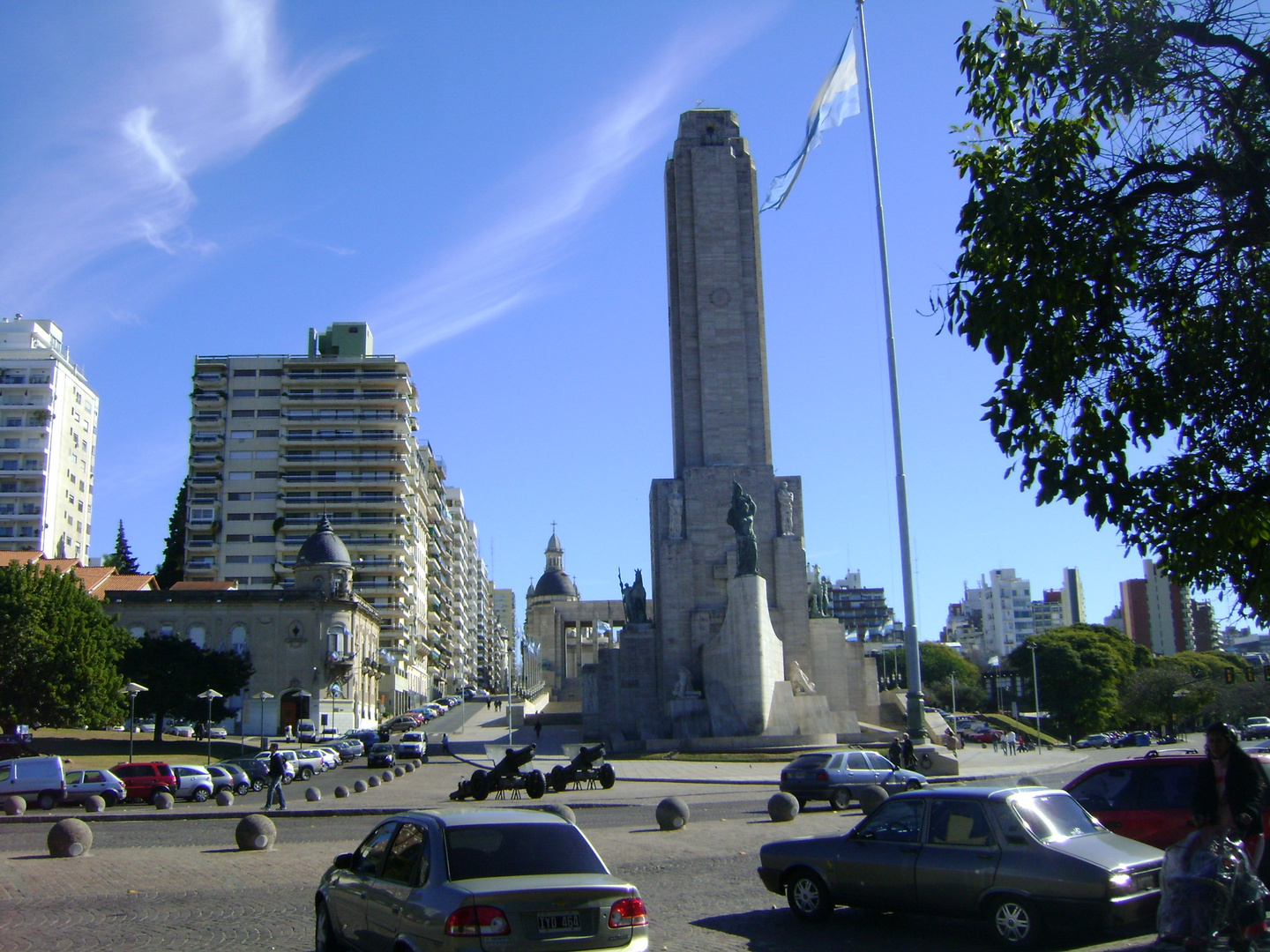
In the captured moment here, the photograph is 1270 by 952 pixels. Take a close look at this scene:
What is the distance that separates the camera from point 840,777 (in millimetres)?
23766

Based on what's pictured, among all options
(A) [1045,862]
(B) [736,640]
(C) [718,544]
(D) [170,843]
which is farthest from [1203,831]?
(C) [718,544]

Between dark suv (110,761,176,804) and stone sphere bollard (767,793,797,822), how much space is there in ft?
56.7

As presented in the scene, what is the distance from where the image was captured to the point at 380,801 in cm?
2644

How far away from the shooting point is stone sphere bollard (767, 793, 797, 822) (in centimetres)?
1905

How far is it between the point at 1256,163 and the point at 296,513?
86.7 m

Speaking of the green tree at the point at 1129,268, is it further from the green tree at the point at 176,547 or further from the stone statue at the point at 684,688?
the green tree at the point at 176,547

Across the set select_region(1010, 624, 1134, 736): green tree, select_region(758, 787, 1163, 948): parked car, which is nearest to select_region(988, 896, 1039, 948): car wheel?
select_region(758, 787, 1163, 948): parked car

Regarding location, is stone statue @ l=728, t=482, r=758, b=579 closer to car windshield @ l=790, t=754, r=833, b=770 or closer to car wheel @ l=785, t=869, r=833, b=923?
car windshield @ l=790, t=754, r=833, b=770

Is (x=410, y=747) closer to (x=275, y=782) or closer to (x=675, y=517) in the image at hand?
(x=675, y=517)

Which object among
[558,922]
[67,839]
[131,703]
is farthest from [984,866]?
[131,703]

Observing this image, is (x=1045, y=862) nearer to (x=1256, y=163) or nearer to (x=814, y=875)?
(x=814, y=875)

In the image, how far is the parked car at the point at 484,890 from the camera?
679 cm

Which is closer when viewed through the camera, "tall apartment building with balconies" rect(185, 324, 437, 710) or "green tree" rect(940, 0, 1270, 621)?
"green tree" rect(940, 0, 1270, 621)

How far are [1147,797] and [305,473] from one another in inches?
3326
